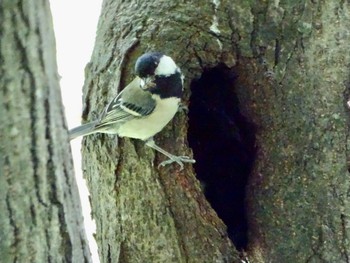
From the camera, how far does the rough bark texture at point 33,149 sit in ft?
4.92

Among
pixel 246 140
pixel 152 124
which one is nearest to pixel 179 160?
pixel 152 124

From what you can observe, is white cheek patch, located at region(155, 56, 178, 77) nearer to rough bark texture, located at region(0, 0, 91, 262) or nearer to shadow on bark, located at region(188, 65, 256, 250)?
shadow on bark, located at region(188, 65, 256, 250)

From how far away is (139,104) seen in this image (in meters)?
2.84

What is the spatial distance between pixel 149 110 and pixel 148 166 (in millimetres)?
310

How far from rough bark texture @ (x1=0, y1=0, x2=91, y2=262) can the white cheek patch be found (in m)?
0.96

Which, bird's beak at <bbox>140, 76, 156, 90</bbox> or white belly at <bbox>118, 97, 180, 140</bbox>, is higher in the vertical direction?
bird's beak at <bbox>140, 76, 156, 90</bbox>

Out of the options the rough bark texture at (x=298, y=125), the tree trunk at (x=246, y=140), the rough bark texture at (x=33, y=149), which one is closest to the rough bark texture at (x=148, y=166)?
the tree trunk at (x=246, y=140)

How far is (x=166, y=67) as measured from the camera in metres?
2.63

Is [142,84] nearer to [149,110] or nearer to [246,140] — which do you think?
[149,110]

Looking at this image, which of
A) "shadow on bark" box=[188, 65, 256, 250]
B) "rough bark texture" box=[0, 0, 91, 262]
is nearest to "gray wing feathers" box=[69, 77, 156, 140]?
"shadow on bark" box=[188, 65, 256, 250]

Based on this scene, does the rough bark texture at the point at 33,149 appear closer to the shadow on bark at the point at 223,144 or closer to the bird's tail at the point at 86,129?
the bird's tail at the point at 86,129

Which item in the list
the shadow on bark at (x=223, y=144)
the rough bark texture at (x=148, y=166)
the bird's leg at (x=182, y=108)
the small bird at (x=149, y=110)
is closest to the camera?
the rough bark texture at (x=148, y=166)

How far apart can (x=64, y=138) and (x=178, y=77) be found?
1.02 metres

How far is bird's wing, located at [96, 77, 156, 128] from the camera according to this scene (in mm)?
2680
